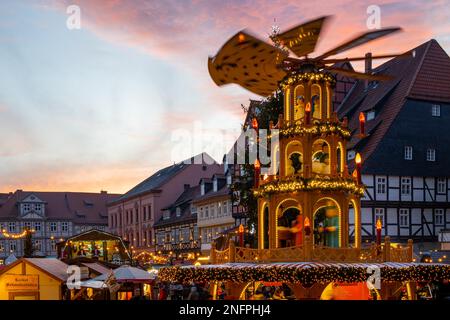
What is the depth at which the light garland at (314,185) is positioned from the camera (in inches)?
786

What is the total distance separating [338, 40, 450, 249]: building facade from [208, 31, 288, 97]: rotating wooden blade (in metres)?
27.8

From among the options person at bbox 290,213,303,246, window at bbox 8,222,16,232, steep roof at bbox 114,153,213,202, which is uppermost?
steep roof at bbox 114,153,213,202

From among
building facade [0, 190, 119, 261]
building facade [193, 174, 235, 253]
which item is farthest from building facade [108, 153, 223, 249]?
building facade [0, 190, 119, 261]

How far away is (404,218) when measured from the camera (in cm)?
4847

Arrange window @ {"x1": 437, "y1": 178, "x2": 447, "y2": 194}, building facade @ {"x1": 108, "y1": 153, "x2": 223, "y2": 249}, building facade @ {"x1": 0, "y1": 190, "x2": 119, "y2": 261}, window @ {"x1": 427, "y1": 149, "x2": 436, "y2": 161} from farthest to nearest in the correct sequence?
building facade @ {"x1": 0, "y1": 190, "x2": 119, "y2": 261}, building facade @ {"x1": 108, "y1": 153, "x2": 223, "y2": 249}, window @ {"x1": 427, "y1": 149, "x2": 436, "y2": 161}, window @ {"x1": 437, "y1": 178, "x2": 447, "y2": 194}

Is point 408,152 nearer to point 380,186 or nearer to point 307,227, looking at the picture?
point 380,186

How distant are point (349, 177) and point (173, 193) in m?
62.3

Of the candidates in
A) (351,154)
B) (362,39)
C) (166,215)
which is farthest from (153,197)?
(362,39)

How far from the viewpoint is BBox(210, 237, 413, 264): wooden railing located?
60.7 feet

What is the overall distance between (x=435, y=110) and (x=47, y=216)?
240ft

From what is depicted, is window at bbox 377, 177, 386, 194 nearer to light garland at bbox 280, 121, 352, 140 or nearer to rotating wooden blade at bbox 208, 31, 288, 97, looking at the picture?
light garland at bbox 280, 121, 352, 140

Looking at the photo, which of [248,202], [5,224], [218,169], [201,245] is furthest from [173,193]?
[248,202]
